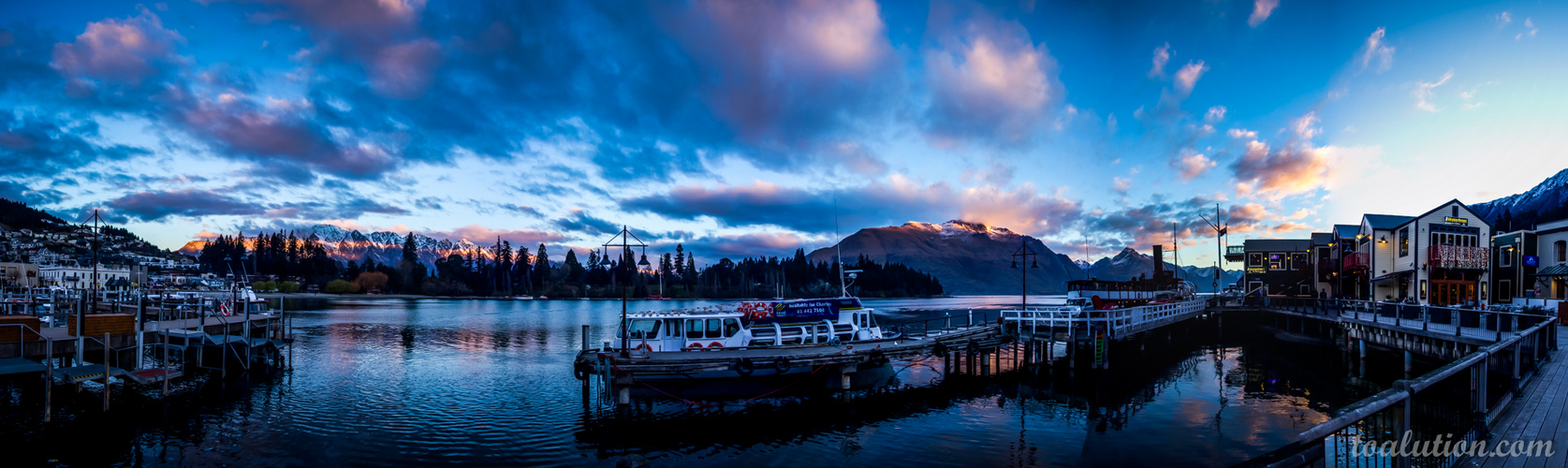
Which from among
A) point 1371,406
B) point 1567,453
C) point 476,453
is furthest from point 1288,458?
point 476,453

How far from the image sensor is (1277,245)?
8106 cm

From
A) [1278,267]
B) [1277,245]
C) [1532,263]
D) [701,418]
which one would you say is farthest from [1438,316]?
[1277,245]

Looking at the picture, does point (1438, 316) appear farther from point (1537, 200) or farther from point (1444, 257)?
point (1537, 200)

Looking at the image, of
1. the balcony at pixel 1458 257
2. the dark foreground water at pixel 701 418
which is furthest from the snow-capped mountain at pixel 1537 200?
the dark foreground water at pixel 701 418

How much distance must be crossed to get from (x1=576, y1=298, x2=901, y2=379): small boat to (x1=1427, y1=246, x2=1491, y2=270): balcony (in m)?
39.1

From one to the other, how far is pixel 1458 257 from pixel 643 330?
52989mm

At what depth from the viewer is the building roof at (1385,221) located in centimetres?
5025

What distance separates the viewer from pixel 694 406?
2638 cm

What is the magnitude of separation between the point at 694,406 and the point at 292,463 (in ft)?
42.6

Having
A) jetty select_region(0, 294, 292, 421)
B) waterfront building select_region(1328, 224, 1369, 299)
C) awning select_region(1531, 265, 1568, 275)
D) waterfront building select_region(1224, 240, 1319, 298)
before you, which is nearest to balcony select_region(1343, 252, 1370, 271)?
waterfront building select_region(1328, 224, 1369, 299)

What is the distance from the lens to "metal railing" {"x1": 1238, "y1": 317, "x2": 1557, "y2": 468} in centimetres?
615

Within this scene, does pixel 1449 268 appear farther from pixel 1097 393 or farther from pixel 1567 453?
pixel 1567 453

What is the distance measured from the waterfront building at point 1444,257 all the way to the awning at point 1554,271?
99.8 inches

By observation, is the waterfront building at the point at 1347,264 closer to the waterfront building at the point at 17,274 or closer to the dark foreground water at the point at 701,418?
the dark foreground water at the point at 701,418
